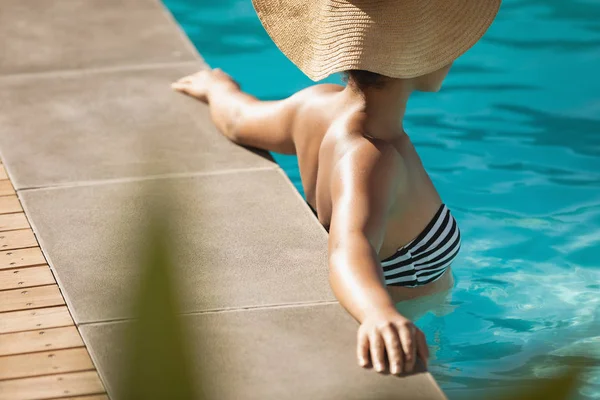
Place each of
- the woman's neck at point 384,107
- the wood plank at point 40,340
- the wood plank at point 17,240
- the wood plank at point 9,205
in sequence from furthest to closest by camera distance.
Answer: the wood plank at point 9,205, the wood plank at point 17,240, the woman's neck at point 384,107, the wood plank at point 40,340

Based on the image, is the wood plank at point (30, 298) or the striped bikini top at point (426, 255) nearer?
the wood plank at point (30, 298)

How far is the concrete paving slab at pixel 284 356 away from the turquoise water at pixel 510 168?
0.69m

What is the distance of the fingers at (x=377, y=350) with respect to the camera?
2.13 meters

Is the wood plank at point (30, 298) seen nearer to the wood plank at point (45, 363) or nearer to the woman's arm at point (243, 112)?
the wood plank at point (45, 363)

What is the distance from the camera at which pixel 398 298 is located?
2.94 metres

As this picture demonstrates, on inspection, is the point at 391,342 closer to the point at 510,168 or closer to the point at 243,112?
the point at 243,112

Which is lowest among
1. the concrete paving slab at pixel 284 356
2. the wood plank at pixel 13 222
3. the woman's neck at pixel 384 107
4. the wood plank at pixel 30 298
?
the wood plank at pixel 13 222

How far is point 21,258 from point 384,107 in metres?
1.14

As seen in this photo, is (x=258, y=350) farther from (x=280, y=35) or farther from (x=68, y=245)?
(x=280, y=35)

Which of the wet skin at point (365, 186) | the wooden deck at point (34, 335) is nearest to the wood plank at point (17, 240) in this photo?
the wooden deck at point (34, 335)

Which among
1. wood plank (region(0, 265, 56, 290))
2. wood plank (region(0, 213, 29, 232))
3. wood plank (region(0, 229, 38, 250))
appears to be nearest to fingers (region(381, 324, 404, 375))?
wood plank (region(0, 265, 56, 290))

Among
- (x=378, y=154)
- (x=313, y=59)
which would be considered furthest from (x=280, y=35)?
(x=378, y=154)

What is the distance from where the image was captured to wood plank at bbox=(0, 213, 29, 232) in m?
3.00

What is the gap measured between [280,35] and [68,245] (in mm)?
893
